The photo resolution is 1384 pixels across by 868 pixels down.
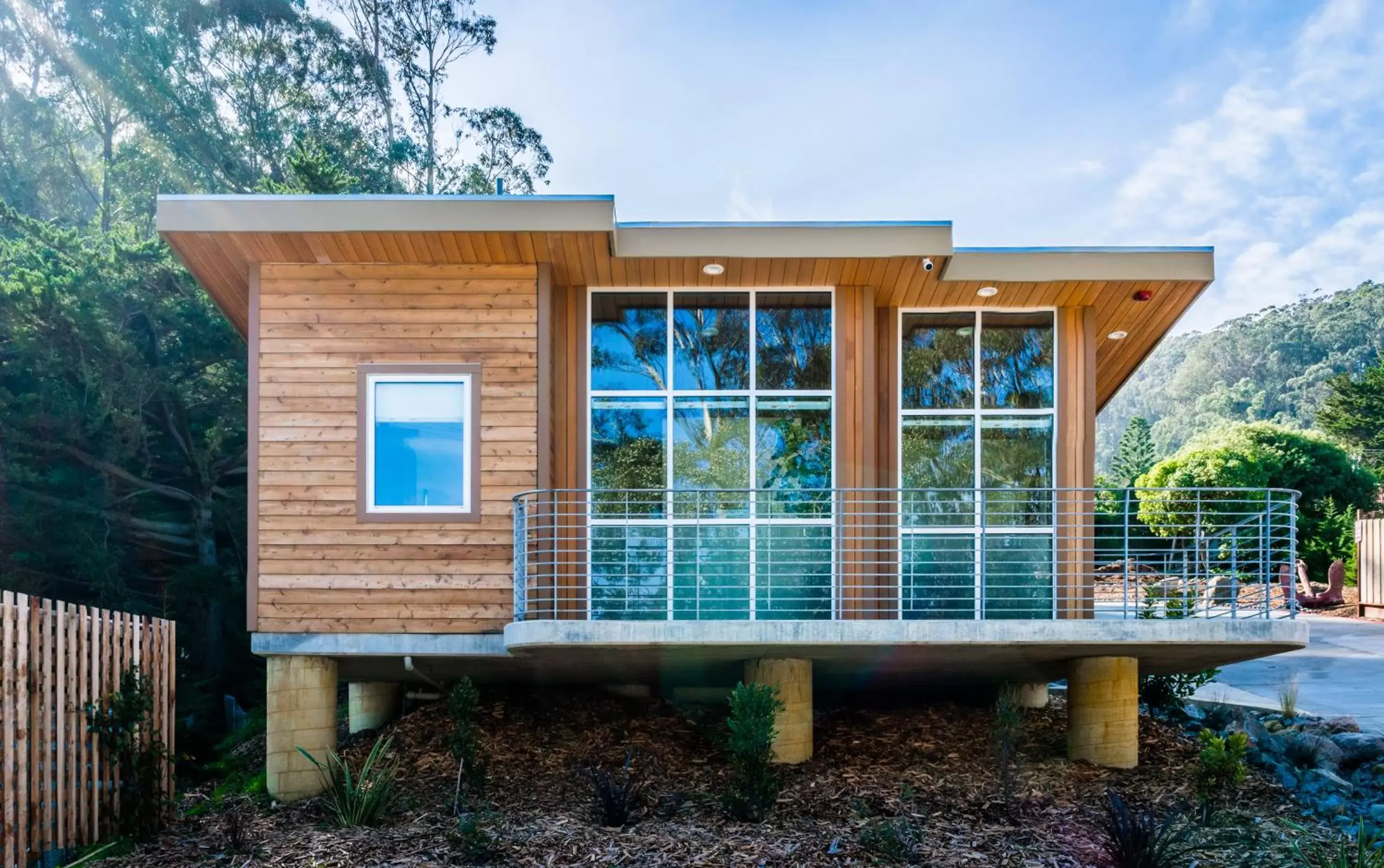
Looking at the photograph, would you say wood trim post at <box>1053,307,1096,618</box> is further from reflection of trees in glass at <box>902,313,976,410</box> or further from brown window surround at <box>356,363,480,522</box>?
brown window surround at <box>356,363,480,522</box>

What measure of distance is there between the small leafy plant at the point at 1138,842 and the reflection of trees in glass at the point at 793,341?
158 inches

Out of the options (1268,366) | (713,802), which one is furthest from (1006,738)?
(1268,366)

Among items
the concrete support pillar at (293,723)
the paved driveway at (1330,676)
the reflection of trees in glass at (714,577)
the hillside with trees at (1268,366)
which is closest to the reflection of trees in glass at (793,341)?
the reflection of trees in glass at (714,577)

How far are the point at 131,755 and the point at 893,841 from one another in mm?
5256

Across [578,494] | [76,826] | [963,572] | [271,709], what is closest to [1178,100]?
[963,572]

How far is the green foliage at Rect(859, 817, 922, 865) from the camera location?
22.3 feet

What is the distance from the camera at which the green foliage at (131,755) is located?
7.45 m

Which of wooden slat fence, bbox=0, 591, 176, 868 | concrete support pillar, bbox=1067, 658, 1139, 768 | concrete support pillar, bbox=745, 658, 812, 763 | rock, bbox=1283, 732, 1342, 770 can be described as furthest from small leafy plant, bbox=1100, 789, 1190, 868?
wooden slat fence, bbox=0, 591, 176, 868

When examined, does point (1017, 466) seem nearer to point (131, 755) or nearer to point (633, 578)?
point (633, 578)

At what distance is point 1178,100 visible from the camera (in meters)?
23.7

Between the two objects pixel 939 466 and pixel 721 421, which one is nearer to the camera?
pixel 721 421

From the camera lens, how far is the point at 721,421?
30.1ft

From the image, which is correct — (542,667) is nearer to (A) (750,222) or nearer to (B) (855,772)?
(B) (855,772)

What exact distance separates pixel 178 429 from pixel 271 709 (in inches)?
403
